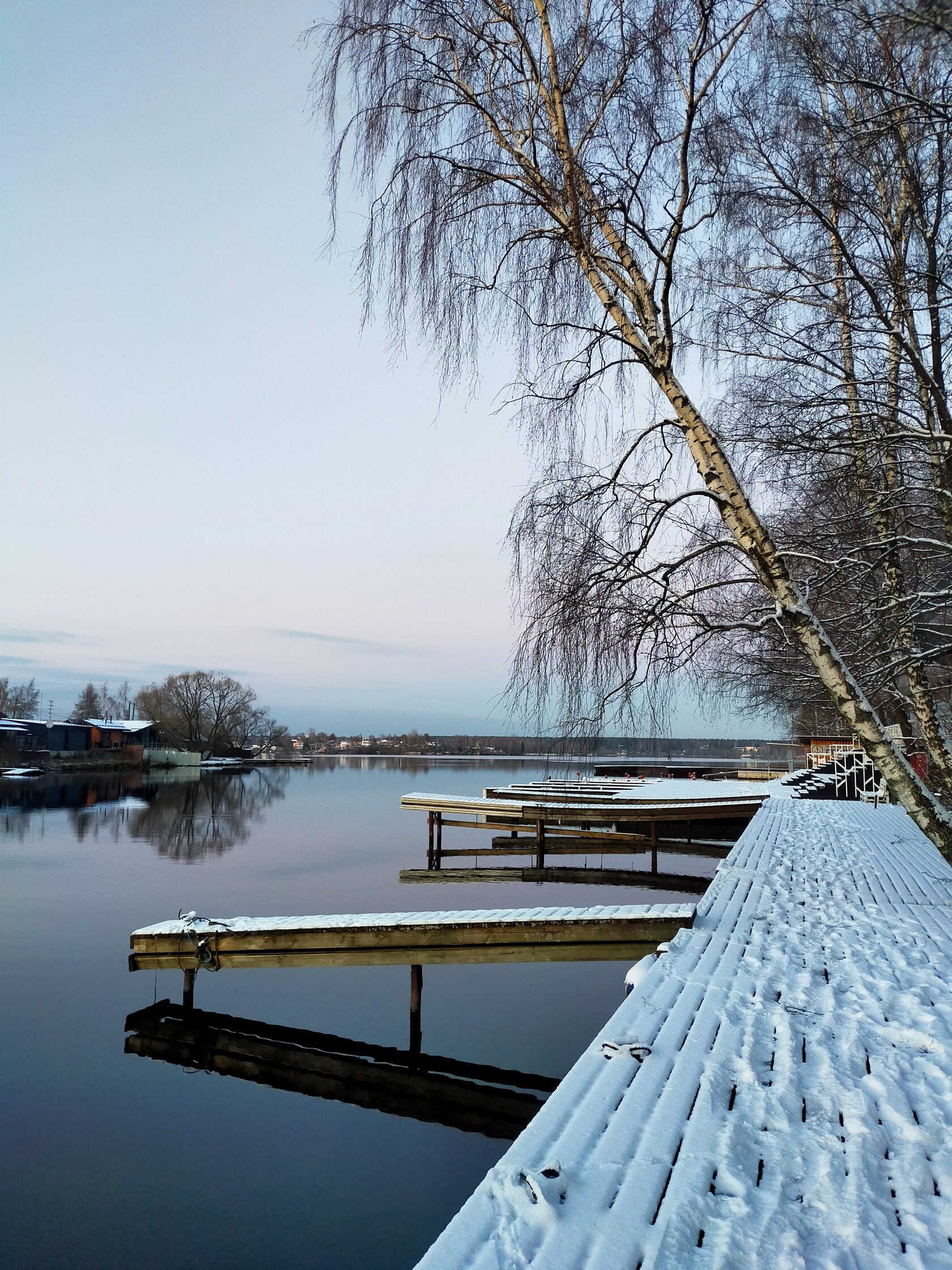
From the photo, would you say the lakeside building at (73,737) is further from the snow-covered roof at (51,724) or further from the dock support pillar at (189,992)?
the dock support pillar at (189,992)

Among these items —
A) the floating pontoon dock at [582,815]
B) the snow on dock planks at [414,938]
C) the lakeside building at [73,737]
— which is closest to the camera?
the snow on dock planks at [414,938]

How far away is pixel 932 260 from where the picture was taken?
4.66m

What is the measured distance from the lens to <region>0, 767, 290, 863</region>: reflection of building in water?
22078 mm

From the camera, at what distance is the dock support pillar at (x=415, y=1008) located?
6590 mm

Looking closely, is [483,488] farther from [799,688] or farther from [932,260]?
[799,688]

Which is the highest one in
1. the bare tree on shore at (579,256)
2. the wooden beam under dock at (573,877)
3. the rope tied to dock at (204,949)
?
the bare tree on shore at (579,256)

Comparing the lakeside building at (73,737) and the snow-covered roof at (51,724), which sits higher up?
the snow-covered roof at (51,724)

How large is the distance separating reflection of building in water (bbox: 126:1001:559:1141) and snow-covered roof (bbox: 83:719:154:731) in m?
67.9

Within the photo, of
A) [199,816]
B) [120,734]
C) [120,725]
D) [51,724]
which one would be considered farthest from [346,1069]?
[120,725]

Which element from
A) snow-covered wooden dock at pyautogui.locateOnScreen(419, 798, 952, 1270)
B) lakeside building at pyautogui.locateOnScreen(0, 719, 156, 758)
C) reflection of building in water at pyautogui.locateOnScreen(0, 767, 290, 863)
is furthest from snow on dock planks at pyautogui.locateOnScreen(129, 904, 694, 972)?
lakeside building at pyautogui.locateOnScreen(0, 719, 156, 758)

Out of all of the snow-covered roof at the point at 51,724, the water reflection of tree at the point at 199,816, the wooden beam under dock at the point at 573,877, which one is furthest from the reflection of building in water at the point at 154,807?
the snow-covered roof at the point at 51,724

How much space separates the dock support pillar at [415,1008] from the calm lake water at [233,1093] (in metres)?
0.13

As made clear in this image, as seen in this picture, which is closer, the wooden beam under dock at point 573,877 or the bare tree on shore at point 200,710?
the wooden beam under dock at point 573,877

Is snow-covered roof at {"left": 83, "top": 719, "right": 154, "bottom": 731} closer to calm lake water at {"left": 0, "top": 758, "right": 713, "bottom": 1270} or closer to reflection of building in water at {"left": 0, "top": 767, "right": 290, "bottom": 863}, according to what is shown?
reflection of building in water at {"left": 0, "top": 767, "right": 290, "bottom": 863}
